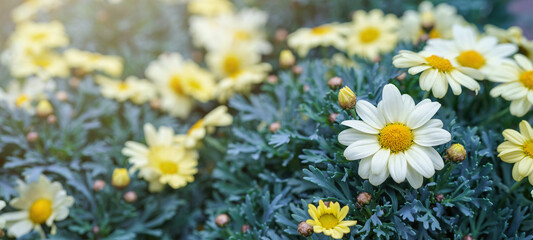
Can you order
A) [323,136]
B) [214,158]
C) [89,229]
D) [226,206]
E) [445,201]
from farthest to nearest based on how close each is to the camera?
1. [214,158]
2. [226,206]
3. [89,229]
4. [323,136]
5. [445,201]

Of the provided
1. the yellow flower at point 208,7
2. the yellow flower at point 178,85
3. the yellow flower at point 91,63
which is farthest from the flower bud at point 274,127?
the yellow flower at point 208,7

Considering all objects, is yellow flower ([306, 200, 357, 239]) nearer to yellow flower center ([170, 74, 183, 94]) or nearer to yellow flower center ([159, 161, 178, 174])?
yellow flower center ([159, 161, 178, 174])

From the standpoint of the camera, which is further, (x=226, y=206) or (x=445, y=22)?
(x=445, y=22)

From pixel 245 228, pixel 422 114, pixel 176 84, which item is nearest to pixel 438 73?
pixel 422 114

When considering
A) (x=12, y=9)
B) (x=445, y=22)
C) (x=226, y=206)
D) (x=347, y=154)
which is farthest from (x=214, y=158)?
(x=12, y=9)

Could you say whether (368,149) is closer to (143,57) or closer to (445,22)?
(445,22)

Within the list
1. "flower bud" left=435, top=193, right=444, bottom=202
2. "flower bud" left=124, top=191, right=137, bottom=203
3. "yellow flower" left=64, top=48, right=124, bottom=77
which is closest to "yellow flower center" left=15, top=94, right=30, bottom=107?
"yellow flower" left=64, top=48, right=124, bottom=77

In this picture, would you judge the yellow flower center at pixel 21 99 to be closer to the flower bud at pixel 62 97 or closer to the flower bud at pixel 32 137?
the flower bud at pixel 62 97

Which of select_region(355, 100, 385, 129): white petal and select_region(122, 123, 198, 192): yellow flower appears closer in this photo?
select_region(355, 100, 385, 129): white petal
